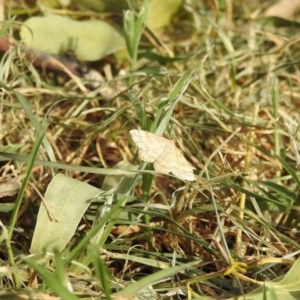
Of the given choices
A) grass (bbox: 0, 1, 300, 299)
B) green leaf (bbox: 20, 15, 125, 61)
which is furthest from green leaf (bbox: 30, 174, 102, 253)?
green leaf (bbox: 20, 15, 125, 61)

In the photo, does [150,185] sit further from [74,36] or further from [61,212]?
[74,36]

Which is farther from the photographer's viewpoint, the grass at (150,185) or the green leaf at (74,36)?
the green leaf at (74,36)

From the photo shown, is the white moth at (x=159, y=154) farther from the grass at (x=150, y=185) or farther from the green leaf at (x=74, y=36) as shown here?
the green leaf at (x=74, y=36)

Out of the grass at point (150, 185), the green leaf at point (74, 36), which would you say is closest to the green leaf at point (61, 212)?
the grass at point (150, 185)

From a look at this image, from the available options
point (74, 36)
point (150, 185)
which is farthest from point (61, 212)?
point (74, 36)

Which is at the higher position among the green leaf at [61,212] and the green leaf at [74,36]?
the green leaf at [74,36]

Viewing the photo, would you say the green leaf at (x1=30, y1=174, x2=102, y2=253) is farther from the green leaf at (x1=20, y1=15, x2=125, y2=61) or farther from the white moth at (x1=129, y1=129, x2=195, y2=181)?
the green leaf at (x1=20, y1=15, x2=125, y2=61)
